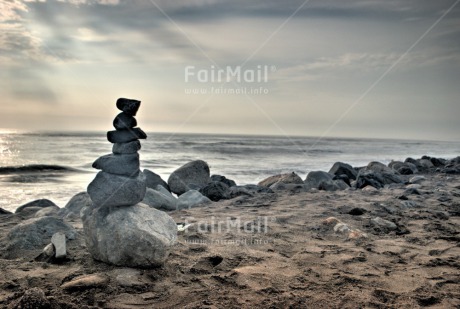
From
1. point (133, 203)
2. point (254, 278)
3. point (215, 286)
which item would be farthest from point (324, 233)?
point (133, 203)

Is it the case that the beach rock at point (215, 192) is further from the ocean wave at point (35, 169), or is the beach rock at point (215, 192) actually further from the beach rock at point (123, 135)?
the ocean wave at point (35, 169)

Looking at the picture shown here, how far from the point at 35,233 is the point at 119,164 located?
176 centimetres

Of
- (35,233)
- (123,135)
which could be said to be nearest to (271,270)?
(123,135)

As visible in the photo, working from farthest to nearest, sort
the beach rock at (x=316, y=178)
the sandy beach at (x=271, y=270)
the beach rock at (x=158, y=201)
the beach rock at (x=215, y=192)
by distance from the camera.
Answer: the beach rock at (x=316, y=178), the beach rock at (x=215, y=192), the beach rock at (x=158, y=201), the sandy beach at (x=271, y=270)

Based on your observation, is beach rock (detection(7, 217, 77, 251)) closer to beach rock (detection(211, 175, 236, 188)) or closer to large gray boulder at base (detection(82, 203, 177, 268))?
large gray boulder at base (detection(82, 203, 177, 268))

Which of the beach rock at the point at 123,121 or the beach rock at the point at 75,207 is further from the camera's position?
the beach rock at the point at 75,207

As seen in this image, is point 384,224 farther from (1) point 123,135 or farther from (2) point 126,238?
(1) point 123,135

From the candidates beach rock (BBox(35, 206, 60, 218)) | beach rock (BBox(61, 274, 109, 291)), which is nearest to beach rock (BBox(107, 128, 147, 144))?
beach rock (BBox(61, 274, 109, 291))

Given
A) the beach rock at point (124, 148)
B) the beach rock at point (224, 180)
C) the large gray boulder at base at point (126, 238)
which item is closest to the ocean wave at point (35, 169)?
the beach rock at point (224, 180)

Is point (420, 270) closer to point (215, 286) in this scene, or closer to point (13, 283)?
point (215, 286)

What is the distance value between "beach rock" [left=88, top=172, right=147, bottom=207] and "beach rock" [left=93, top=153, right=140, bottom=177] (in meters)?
0.06

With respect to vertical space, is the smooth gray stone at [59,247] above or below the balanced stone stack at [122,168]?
below

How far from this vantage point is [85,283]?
3154mm

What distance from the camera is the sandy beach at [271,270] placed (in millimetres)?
2988
